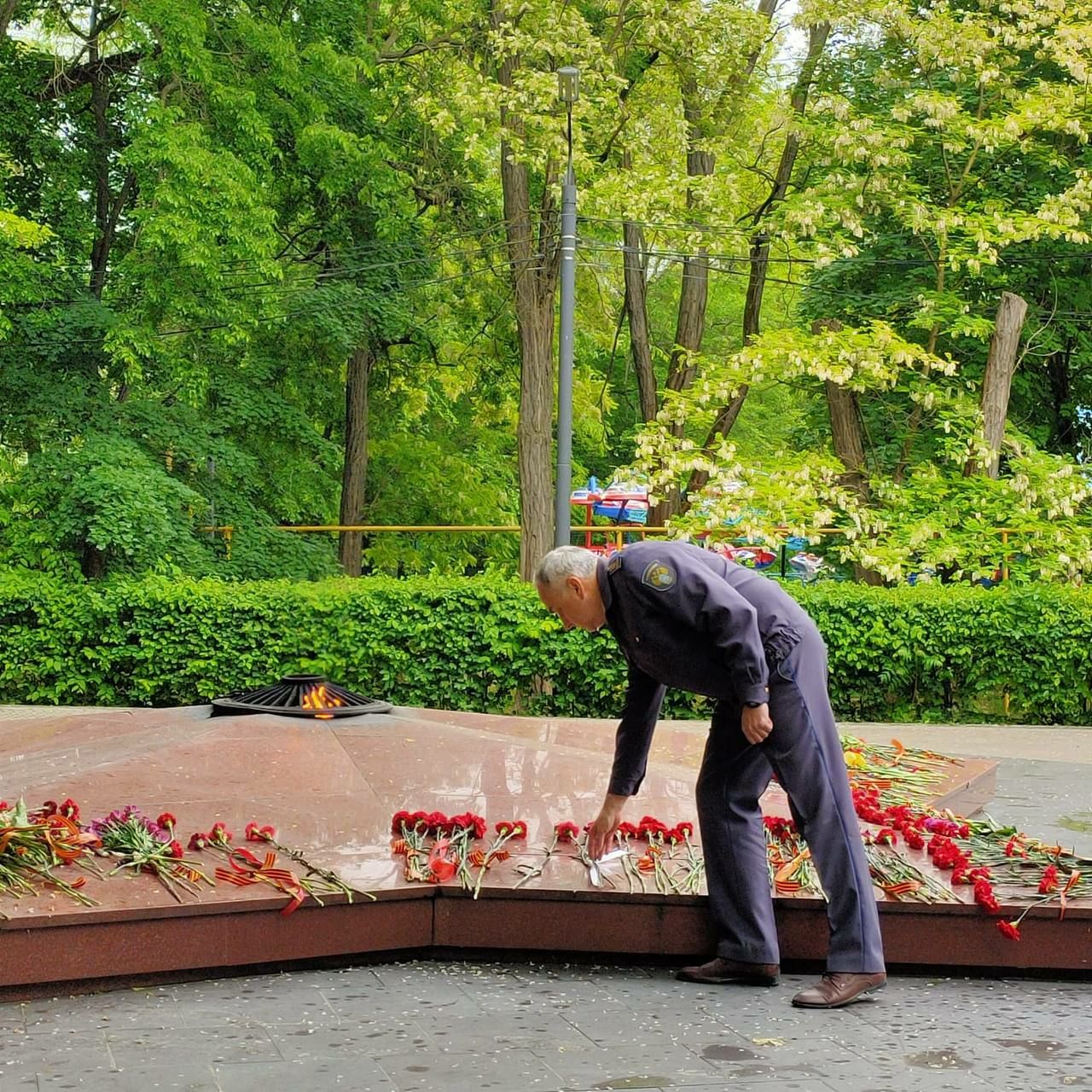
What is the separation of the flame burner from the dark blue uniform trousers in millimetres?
2937

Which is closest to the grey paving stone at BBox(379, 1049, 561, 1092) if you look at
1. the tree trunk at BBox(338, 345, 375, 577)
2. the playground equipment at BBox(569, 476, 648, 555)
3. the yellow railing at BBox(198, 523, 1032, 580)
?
the yellow railing at BBox(198, 523, 1032, 580)

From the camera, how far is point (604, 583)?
4289 mm

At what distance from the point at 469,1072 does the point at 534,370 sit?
14.0 meters

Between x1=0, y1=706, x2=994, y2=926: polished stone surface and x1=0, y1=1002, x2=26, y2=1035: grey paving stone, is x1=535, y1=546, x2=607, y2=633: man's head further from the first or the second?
x1=0, y1=1002, x2=26, y2=1035: grey paving stone

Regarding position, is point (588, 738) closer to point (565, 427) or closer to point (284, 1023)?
point (284, 1023)

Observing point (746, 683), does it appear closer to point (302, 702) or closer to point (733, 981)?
point (733, 981)

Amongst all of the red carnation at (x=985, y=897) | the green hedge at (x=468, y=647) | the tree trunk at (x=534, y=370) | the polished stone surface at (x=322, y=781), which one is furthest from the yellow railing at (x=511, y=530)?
the red carnation at (x=985, y=897)

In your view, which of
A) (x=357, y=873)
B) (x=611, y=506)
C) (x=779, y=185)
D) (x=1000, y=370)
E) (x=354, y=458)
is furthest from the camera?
(x=611, y=506)

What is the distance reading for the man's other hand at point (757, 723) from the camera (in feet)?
13.6

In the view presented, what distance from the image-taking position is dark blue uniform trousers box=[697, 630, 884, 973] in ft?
13.9

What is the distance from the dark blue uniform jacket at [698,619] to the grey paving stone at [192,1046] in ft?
5.02

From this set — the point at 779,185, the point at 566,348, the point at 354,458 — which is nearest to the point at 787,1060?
the point at 566,348

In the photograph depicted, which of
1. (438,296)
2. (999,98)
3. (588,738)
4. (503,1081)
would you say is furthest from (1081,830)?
(438,296)

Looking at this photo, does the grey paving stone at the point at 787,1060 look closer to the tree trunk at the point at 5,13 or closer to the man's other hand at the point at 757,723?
the man's other hand at the point at 757,723
